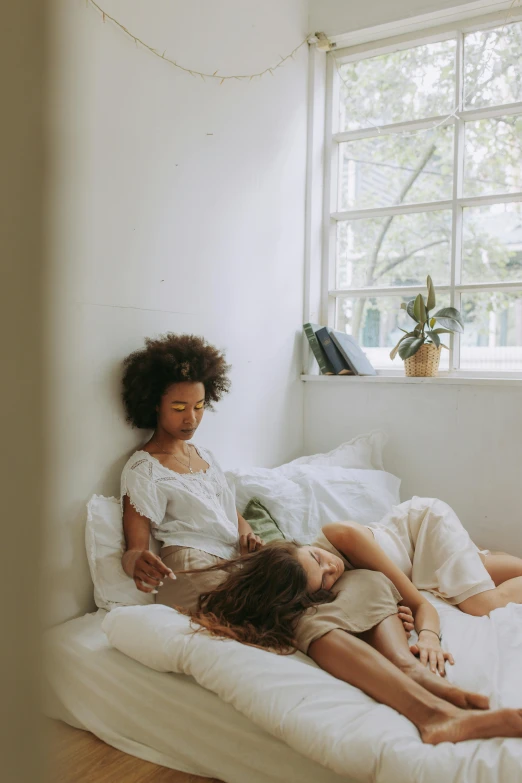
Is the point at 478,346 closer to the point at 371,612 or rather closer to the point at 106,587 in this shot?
the point at 371,612

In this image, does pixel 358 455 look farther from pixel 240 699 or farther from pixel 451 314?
pixel 240 699

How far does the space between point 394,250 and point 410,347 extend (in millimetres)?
566

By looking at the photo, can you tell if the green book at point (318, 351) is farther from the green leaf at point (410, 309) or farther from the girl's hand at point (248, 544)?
the girl's hand at point (248, 544)

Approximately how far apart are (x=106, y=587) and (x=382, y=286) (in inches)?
75.9

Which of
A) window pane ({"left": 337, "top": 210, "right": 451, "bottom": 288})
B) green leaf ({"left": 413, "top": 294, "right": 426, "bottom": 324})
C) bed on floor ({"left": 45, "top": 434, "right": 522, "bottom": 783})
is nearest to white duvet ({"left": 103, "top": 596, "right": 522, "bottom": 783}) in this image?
bed on floor ({"left": 45, "top": 434, "right": 522, "bottom": 783})

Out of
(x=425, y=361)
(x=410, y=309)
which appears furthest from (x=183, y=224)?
(x=425, y=361)

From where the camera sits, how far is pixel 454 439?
8.55ft

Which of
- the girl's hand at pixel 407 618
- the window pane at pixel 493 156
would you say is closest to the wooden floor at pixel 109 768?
the girl's hand at pixel 407 618

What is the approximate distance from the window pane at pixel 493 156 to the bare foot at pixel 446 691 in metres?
2.08

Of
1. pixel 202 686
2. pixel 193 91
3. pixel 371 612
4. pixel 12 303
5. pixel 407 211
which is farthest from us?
pixel 407 211

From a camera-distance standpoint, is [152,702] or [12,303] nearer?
[12,303]

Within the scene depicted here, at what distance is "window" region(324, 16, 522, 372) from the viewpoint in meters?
2.70

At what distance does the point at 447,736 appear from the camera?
1.14 m

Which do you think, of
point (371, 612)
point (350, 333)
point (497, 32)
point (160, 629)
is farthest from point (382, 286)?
point (160, 629)
